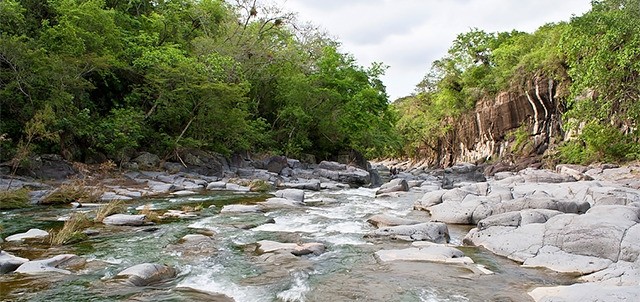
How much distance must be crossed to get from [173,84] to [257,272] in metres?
17.8

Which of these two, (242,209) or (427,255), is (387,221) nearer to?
(427,255)

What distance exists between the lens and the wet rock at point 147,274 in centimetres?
536

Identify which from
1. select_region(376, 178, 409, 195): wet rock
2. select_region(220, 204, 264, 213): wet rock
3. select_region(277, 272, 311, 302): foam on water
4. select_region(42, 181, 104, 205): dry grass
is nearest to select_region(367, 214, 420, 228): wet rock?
select_region(220, 204, 264, 213): wet rock

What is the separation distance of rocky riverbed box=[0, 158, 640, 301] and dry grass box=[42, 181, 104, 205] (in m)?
0.30

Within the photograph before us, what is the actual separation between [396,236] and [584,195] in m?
6.76

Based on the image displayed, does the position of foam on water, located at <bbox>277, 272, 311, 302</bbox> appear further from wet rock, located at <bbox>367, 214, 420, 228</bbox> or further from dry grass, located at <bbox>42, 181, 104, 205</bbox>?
dry grass, located at <bbox>42, 181, 104, 205</bbox>

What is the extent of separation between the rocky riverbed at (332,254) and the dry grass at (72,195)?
0.30 meters

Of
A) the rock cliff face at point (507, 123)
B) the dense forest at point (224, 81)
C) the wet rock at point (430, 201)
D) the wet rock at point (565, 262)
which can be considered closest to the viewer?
the wet rock at point (565, 262)

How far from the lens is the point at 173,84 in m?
21.7

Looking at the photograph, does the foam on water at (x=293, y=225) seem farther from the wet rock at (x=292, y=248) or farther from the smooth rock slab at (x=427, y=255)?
the smooth rock slab at (x=427, y=255)

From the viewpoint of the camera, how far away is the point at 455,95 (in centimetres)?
4547

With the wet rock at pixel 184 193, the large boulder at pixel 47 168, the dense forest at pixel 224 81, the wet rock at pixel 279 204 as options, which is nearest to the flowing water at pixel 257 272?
the wet rock at pixel 279 204

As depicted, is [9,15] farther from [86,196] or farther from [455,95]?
[455,95]

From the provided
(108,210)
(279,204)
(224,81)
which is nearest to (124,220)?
(108,210)
